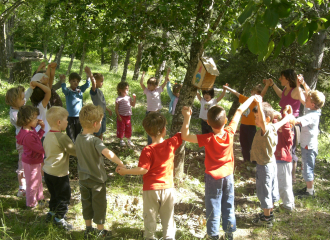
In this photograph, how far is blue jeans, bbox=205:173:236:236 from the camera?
118 inches

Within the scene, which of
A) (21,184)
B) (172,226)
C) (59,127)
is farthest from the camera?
(21,184)

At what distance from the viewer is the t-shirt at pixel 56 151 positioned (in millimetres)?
3219

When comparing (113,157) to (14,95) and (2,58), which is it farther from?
(2,58)

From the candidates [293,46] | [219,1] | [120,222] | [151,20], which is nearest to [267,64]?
[293,46]

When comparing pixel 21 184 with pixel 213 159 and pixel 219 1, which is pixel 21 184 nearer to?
pixel 213 159

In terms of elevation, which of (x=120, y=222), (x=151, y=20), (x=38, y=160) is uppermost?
(x=151, y=20)

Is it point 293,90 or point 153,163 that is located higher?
point 293,90

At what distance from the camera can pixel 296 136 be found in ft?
15.4

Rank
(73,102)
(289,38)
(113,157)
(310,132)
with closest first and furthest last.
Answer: (289,38) → (113,157) → (310,132) → (73,102)

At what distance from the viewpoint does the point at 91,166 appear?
9.84ft

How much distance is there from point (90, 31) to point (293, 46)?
5261 millimetres

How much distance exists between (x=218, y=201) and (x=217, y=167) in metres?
0.38

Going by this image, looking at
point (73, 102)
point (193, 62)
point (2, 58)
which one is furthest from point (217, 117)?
point (2, 58)

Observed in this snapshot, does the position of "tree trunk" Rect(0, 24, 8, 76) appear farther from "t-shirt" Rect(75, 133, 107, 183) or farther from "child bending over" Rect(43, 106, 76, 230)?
"t-shirt" Rect(75, 133, 107, 183)
